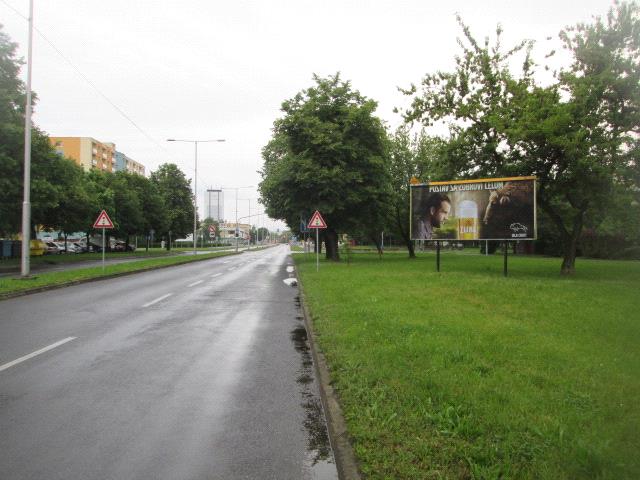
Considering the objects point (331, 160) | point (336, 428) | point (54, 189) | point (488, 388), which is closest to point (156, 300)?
point (336, 428)

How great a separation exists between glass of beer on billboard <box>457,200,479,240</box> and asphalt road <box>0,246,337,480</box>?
11618 millimetres

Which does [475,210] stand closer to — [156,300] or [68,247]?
[156,300]

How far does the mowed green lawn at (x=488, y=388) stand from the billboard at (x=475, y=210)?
27.4 feet

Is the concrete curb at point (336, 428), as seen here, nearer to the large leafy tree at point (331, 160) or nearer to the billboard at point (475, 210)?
the billboard at point (475, 210)

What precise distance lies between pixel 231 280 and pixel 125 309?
789 cm

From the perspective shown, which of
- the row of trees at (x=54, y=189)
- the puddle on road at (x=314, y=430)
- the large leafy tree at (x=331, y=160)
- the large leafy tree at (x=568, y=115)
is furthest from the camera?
the large leafy tree at (x=331, y=160)

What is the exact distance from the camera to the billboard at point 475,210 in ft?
57.4

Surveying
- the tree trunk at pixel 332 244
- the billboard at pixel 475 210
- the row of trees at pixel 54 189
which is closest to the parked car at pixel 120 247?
the row of trees at pixel 54 189

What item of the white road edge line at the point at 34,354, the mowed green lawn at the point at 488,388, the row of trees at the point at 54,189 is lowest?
the white road edge line at the point at 34,354

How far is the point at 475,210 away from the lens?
734 inches

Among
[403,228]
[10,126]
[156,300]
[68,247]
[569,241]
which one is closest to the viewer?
[156,300]

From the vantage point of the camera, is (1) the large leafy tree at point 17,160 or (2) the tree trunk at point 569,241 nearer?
(2) the tree trunk at point 569,241

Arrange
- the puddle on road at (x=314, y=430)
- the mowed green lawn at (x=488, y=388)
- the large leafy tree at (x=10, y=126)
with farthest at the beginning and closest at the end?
the large leafy tree at (x=10, y=126) → the puddle on road at (x=314, y=430) → the mowed green lawn at (x=488, y=388)

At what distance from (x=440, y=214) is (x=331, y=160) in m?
8.60
